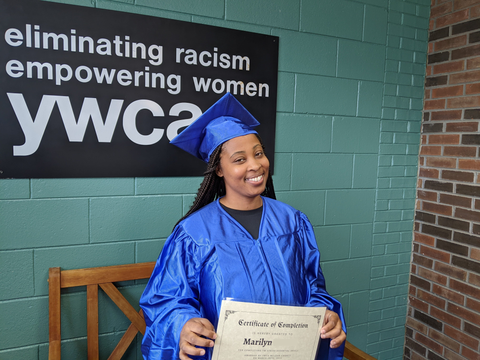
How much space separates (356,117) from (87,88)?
59.4 inches

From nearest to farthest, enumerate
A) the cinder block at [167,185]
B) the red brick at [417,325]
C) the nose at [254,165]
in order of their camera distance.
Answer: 1. the nose at [254,165]
2. the cinder block at [167,185]
3. the red brick at [417,325]

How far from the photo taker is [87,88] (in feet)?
5.39

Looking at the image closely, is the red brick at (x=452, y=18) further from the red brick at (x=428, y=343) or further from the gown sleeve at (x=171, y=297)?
the gown sleeve at (x=171, y=297)

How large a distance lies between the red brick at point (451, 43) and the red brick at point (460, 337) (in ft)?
5.56

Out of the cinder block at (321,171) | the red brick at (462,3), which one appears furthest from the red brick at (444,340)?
the red brick at (462,3)

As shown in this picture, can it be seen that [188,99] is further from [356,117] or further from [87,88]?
[356,117]

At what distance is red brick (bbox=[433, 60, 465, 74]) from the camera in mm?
2211

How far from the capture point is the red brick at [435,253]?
2301mm

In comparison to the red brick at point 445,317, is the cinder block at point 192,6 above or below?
above

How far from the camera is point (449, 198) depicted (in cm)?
228

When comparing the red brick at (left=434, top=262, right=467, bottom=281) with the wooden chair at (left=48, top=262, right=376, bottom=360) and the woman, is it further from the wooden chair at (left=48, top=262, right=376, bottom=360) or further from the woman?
the woman

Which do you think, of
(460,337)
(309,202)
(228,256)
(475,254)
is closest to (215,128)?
(228,256)

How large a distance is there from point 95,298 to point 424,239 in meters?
2.02

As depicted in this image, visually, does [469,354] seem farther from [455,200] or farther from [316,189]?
[316,189]
